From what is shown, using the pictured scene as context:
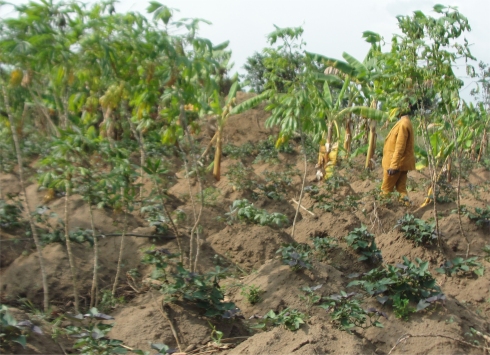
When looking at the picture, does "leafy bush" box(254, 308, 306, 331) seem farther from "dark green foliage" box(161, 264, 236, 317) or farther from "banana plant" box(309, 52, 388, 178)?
"banana plant" box(309, 52, 388, 178)

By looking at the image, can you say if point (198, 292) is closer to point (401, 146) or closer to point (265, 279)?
point (265, 279)

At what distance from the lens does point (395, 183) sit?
10.3 meters

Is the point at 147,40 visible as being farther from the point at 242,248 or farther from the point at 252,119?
the point at 252,119

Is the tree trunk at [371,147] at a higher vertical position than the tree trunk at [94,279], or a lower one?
higher

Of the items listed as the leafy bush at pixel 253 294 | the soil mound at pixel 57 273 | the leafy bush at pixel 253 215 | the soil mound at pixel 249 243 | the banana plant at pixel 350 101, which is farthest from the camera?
the banana plant at pixel 350 101

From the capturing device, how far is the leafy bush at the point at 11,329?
404 cm

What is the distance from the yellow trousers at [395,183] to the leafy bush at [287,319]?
5501mm

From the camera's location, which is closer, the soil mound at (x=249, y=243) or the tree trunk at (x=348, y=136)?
the soil mound at (x=249, y=243)

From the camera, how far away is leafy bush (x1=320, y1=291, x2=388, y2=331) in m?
4.99

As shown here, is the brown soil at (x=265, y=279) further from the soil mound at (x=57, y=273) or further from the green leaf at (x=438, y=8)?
the green leaf at (x=438, y=8)

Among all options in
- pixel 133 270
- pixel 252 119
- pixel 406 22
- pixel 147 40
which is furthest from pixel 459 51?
pixel 252 119

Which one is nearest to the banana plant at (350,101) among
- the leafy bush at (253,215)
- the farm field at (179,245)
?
the farm field at (179,245)

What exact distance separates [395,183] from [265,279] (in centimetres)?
505

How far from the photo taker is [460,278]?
21.8 ft
